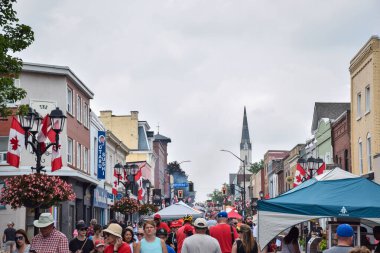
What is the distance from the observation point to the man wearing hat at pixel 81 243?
1569 centimetres

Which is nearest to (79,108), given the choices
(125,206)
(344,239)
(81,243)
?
(125,206)

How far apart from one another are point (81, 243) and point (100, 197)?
1447 inches

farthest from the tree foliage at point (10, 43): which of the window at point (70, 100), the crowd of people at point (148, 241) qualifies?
the window at point (70, 100)

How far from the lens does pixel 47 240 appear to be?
1109cm

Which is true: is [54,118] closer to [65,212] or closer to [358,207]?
[358,207]

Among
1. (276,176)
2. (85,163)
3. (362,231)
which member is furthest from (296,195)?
(276,176)

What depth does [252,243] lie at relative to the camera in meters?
13.4

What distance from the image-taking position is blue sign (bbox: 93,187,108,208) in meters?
50.0

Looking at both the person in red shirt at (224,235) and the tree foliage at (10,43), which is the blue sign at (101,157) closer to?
the tree foliage at (10,43)

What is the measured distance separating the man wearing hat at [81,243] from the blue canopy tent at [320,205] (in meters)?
3.52

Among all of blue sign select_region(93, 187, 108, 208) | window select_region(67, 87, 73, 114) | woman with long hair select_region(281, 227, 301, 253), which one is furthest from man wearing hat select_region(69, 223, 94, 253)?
blue sign select_region(93, 187, 108, 208)

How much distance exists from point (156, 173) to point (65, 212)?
6759 centimetres

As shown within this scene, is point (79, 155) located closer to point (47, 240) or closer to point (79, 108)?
point (79, 108)

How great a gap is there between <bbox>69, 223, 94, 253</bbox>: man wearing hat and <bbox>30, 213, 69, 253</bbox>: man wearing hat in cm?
455
